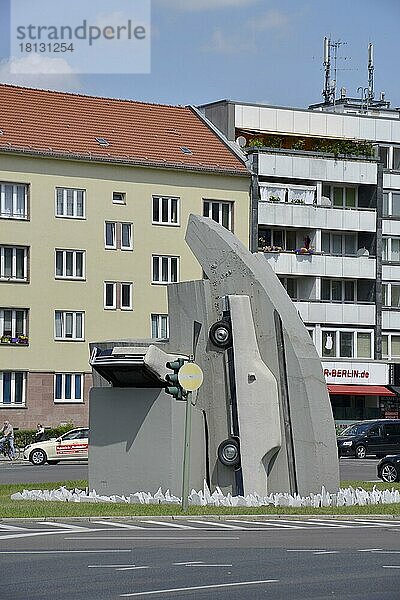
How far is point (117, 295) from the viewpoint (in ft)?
220

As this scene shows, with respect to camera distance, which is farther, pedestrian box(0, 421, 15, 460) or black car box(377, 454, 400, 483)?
pedestrian box(0, 421, 15, 460)

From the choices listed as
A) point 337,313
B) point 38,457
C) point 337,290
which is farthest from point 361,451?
point 337,290

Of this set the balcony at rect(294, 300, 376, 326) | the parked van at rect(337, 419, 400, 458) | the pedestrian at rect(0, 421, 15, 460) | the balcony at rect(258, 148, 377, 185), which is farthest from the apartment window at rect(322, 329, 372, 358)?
the pedestrian at rect(0, 421, 15, 460)

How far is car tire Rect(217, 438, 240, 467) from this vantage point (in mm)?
28922

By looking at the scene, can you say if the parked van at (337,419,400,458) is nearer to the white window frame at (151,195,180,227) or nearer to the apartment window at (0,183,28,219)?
the white window frame at (151,195,180,227)

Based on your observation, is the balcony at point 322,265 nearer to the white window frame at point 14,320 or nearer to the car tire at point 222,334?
the white window frame at point 14,320

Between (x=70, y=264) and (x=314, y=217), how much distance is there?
1332 cm

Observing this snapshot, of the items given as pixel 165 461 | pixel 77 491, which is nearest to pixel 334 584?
pixel 165 461

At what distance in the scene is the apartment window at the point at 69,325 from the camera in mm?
65250

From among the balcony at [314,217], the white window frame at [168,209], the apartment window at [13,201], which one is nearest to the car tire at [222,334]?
the apartment window at [13,201]

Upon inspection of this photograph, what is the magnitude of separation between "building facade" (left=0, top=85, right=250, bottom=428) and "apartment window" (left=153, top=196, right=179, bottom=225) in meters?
0.05

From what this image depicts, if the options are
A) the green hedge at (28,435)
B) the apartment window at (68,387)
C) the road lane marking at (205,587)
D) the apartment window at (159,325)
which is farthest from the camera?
the apartment window at (159,325)

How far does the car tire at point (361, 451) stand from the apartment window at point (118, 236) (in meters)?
16.5

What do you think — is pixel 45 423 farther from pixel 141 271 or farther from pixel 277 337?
pixel 277 337
